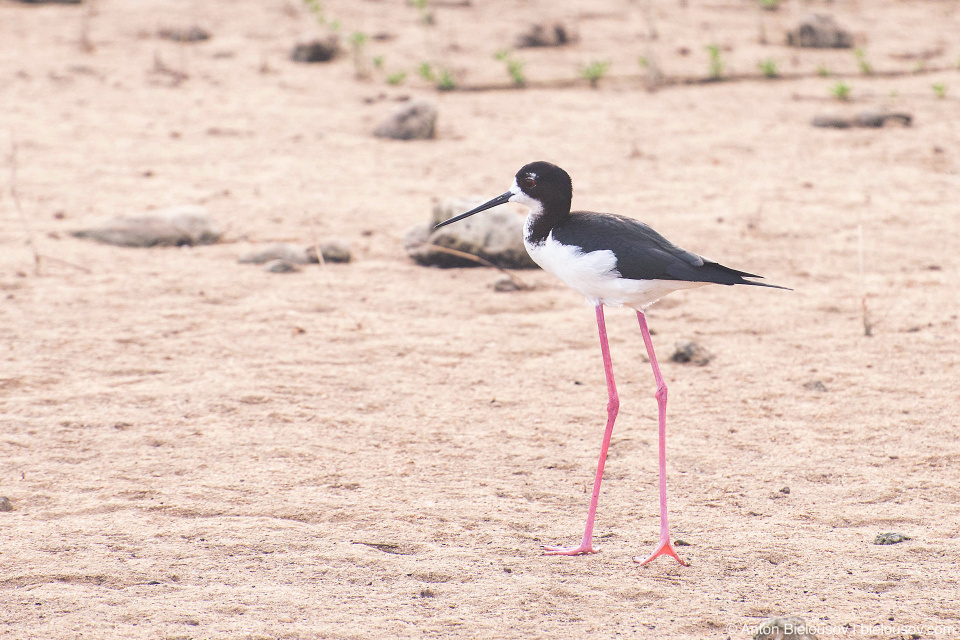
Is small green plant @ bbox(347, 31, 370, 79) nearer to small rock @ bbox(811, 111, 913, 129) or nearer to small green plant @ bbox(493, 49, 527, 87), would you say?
small green plant @ bbox(493, 49, 527, 87)

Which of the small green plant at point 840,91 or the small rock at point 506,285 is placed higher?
the small green plant at point 840,91

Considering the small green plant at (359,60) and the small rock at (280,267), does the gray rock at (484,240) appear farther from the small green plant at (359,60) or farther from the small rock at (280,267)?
the small green plant at (359,60)

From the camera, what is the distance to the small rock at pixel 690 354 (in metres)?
5.35

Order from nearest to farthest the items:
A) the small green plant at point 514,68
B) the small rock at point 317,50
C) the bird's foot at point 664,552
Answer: the bird's foot at point 664,552 → the small green plant at point 514,68 → the small rock at point 317,50

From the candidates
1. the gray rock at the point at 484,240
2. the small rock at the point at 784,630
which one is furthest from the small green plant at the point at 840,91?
the small rock at the point at 784,630

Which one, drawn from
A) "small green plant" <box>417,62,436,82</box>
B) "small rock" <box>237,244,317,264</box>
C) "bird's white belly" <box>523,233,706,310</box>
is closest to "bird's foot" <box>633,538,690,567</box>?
"bird's white belly" <box>523,233,706,310</box>

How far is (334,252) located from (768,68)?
5.87 m

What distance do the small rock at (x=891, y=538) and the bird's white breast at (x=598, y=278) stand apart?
1.14 meters

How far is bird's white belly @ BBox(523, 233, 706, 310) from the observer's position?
3.70 m

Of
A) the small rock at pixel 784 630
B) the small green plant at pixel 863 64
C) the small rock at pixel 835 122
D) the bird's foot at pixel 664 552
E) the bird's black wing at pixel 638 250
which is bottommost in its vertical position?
the bird's foot at pixel 664 552

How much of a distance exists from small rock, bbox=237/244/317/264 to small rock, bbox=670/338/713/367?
2.58 meters

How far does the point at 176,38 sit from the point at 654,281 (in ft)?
31.5

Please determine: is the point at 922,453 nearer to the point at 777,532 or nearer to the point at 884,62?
the point at 777,532

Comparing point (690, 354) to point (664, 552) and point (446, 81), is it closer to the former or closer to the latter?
point (664, 552)
